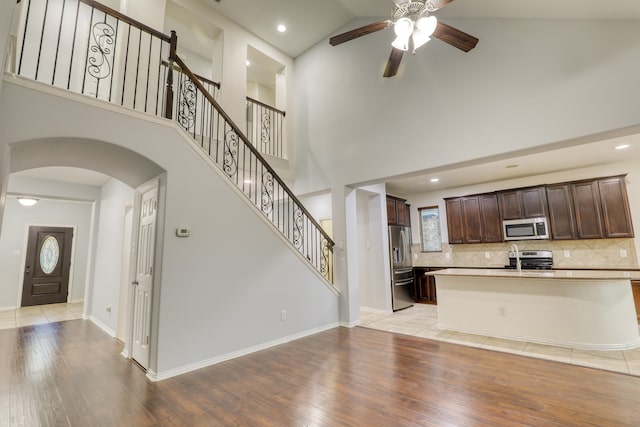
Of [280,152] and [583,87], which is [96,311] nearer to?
[280,152]

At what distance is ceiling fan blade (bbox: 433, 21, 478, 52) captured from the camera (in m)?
2.66

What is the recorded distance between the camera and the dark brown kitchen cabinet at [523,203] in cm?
593

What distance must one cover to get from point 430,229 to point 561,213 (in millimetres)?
2749

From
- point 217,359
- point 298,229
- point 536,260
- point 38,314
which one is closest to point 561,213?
point 536,260

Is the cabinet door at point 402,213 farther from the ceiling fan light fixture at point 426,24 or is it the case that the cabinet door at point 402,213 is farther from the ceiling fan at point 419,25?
the ceiling fan light fixture at point 426,24

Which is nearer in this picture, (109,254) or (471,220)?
(109,254)

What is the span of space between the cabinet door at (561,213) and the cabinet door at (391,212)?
9.88 feet

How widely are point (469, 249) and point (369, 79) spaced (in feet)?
15.3

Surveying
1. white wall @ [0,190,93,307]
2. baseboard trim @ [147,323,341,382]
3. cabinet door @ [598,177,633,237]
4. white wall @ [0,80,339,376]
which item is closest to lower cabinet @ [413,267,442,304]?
cabinet door @ [598,177,633,237]

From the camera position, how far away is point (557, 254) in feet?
19.5

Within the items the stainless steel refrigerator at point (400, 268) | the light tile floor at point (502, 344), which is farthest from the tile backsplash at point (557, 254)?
the light tile floor at point (502, 344)

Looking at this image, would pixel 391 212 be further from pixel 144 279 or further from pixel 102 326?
pixel 102 326

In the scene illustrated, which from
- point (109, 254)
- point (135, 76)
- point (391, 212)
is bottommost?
point (109, 254)

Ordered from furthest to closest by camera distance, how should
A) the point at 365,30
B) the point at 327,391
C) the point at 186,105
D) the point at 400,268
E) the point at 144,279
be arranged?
the point at 400,268 → the point at 186,105 → the point at 144,279 → the point at 365,30 → the point at 327,391
